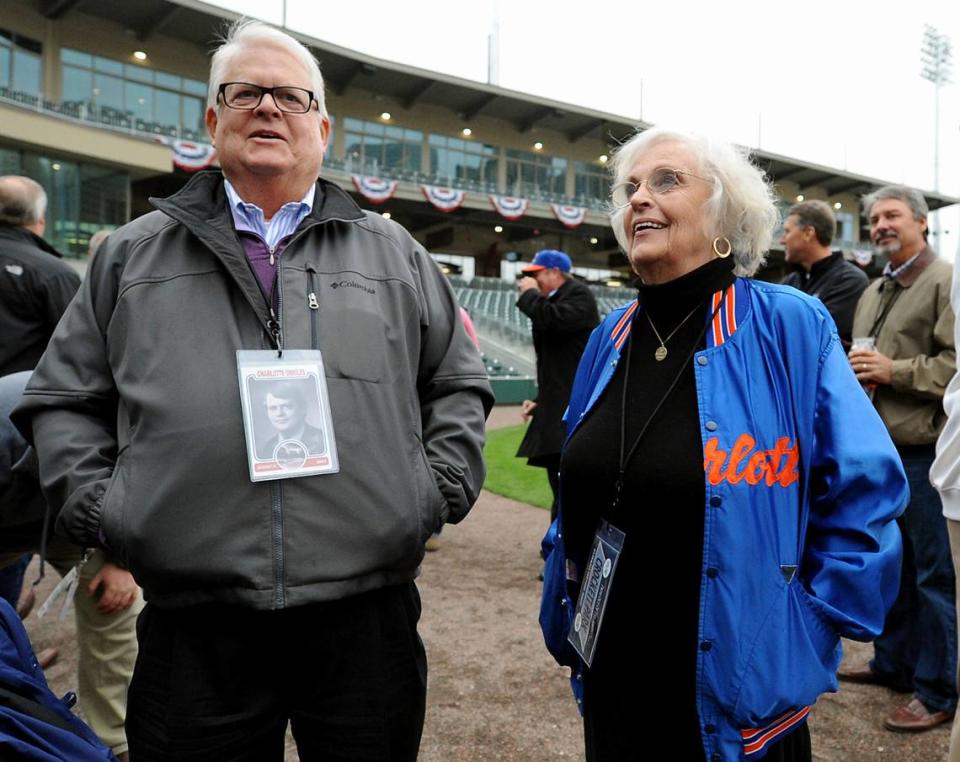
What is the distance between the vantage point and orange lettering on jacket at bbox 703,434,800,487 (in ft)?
5.09

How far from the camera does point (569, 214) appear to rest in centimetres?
3459

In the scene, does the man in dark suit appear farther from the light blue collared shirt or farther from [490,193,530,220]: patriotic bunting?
[490,193,530,220]: patriotic bunting

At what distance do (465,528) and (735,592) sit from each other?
17.3ft

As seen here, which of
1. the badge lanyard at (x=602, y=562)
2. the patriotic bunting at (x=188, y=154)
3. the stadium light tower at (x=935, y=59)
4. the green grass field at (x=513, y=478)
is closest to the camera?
the badge lanyard at (x=602, y=562)

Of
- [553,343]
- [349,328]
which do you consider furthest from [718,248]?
[553,343]

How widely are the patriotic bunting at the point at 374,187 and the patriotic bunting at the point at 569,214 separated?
27.8ft

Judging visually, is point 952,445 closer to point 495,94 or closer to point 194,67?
point 194,67

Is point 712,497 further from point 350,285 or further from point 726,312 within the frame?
point 350,285

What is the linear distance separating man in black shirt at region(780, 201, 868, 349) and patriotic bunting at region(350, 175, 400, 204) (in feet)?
86.5

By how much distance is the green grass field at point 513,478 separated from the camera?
26.2ft

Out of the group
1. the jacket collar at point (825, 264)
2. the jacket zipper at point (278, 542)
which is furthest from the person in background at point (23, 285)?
the jacket collar at point (825, 264)

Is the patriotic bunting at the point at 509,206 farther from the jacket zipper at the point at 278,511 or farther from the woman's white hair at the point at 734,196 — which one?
the jacket zipper at the point at 278,511

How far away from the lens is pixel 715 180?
1.82 meters

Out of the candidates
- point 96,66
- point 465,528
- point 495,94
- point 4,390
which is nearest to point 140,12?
point 96,66
